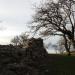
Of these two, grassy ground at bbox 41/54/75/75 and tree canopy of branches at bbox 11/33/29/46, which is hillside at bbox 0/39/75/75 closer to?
grassy ground at bbox 41/54/75/75

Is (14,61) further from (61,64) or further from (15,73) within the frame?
(61,64)

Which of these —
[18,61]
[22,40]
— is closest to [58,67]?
[18,61]

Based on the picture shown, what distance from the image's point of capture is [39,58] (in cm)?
1850

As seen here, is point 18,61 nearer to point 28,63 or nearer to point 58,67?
point 28,63

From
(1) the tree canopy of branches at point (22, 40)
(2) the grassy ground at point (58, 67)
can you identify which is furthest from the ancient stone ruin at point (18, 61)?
(1) the tree canopy of branches at point (22, 40)

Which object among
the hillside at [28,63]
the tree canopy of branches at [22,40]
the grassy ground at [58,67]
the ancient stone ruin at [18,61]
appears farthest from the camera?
the tree canopy of branches at [22,40]

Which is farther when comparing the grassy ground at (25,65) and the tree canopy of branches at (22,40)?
the tree canopy of branches at (22,40)

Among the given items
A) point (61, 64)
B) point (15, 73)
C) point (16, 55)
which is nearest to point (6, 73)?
point (15, 73)

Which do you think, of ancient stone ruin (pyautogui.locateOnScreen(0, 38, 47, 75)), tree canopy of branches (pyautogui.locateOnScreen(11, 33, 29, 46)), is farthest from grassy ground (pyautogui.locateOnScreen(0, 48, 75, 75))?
tree canopy of branches (pyautogui.locateOnScreen(11, 33, 29, 46))

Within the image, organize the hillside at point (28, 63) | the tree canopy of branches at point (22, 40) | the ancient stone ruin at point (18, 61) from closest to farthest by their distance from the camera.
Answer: the ancient stone ruin at point (18, 61) → the hillside at point (28, 63) → the tree canopy of branches at point (22, 40)

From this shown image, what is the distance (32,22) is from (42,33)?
2.09 meters

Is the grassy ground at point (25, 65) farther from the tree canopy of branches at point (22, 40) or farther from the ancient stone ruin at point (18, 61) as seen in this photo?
the tree canopy of branches at point (22, 40)

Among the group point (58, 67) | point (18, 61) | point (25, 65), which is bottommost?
point (58, 67)

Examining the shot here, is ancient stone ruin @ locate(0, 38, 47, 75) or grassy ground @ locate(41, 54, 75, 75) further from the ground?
ancient stone ruin @ locate(0, 38, 47, 75)
